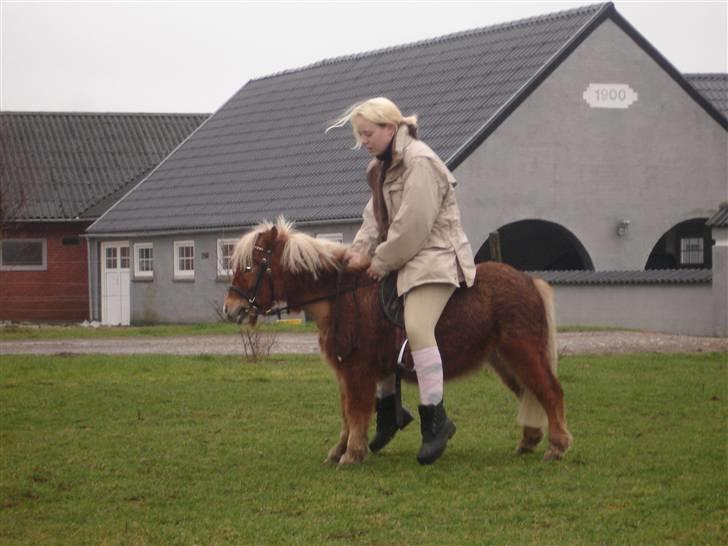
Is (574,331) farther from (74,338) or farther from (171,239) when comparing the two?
(171,239)

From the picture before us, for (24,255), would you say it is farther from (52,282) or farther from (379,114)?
(379,114)

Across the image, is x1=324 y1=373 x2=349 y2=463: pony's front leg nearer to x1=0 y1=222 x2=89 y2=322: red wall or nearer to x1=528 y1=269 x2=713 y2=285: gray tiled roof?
x1=528 y1=269 x2=713 y2=285: gray tiled roof

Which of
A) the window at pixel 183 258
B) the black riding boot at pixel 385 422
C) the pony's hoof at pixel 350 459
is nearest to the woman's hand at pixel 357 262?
the black riding boot at pixel 385 422

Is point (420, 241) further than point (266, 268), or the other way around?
point (266, 268)

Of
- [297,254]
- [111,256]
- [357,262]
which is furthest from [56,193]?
[357,262]

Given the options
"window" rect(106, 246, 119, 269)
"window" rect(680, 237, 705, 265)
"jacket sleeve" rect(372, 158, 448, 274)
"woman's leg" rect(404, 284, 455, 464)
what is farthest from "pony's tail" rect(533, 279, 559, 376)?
"window" rect(106, 246, 119, 269)

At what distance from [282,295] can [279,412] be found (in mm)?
3171

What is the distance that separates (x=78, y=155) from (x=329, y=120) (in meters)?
12.5

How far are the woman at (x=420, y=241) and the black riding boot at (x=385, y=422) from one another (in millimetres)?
597

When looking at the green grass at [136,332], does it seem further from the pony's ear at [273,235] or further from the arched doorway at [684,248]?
the pony's ear at [273,235]

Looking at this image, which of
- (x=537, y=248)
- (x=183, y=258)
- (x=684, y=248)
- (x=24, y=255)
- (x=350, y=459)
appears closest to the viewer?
(x=350, y=459)

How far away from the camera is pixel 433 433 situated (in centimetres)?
1013

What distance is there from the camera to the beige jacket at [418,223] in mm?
10031

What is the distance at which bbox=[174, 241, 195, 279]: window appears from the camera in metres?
39.4
